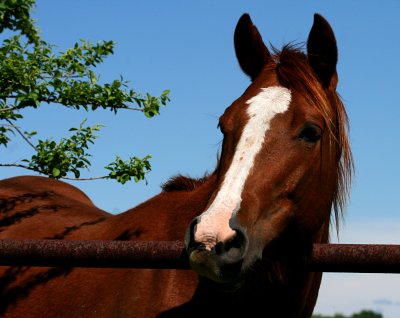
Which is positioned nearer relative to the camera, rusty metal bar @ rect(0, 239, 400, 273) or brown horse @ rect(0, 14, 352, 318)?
rusty metal bar @ rect(0, 239, 400, 273)

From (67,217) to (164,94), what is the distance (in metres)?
2.28

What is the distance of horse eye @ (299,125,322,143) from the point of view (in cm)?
343

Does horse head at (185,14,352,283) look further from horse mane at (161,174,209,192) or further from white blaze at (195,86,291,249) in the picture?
horse mane at (161,174,209,192)

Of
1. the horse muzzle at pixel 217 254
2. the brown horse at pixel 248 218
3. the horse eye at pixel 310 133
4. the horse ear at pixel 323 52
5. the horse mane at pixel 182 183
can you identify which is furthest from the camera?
the horse mane at pixel 182 183

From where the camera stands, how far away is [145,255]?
10.0 feet

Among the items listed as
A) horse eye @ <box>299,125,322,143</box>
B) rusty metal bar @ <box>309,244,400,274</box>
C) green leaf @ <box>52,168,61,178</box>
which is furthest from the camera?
green leaf @ <box>52,168,61,178</box>

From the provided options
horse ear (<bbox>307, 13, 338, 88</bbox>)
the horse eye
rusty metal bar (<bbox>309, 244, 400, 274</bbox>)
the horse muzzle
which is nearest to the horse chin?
the horse muzzle

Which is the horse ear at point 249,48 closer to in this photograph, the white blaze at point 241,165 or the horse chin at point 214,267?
the white blaze at point 241,165

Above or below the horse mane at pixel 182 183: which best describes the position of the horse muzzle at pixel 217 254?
below

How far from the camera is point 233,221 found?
2879 mm

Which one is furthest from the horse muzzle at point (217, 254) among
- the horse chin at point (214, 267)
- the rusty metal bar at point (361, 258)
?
the rusty metal bar at point (361, 258)

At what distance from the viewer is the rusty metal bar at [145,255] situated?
290cm

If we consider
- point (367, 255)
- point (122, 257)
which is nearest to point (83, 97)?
point (122, 257)

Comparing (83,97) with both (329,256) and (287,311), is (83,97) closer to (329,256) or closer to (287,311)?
(287,311)
